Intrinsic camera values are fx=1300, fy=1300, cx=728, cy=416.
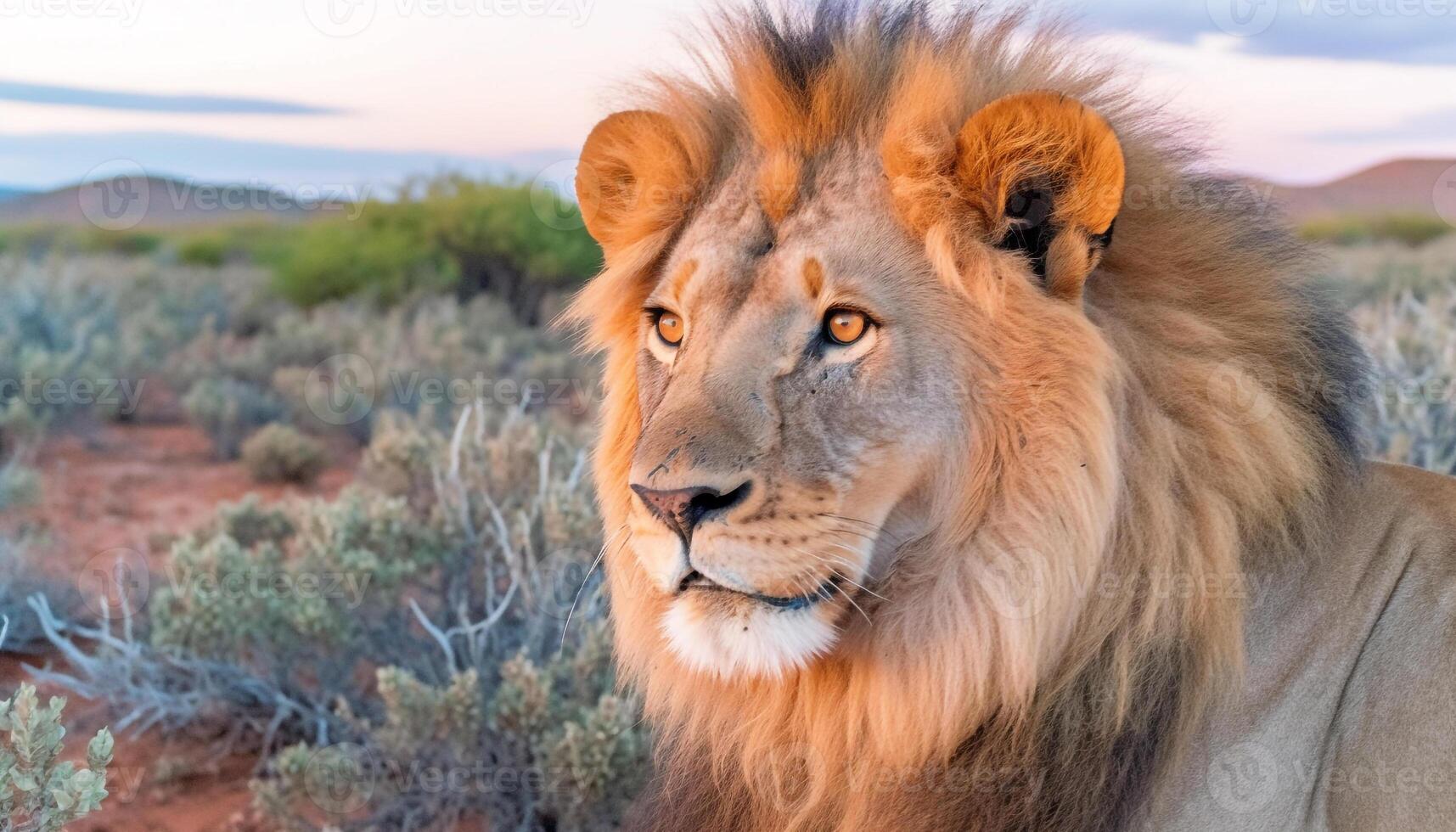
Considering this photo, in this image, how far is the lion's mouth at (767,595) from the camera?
93.7 inches

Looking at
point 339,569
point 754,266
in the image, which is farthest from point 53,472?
point 754,266

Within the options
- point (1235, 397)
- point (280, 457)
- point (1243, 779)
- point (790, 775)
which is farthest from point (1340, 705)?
point (280, 457)

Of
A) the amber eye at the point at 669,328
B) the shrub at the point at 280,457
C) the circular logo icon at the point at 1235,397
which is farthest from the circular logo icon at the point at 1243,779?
the shrub at the point at 280,457

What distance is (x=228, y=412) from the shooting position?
986 centimetres

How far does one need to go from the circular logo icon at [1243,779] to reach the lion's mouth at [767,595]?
84 centimetres

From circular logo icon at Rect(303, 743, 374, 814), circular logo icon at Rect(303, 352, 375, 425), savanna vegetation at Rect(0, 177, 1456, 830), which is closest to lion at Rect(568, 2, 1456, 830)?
savanna vegetation at Rect(0, 177, 1456, 830)

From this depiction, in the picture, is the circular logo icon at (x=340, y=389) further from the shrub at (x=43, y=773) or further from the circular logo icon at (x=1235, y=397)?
the circular logo icon at (x=1235, y=397)

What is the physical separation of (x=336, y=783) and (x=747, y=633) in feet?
8.71

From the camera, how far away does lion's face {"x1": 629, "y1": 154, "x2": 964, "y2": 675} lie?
2.34 meters

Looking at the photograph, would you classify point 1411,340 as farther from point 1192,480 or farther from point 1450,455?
point 1192,480

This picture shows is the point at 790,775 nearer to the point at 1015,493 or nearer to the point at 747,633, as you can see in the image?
the point at 747,633

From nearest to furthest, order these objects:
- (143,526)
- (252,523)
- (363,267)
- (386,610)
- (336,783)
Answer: (336,783), (386,610), (252,523), (143,526), (363,267)

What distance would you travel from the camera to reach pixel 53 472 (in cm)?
871

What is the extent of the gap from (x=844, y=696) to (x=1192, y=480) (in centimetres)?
81
